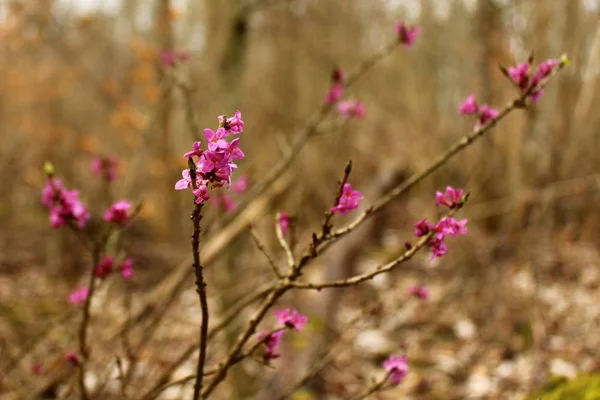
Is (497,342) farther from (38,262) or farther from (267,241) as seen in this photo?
(38,262)

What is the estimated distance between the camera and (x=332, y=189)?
831 centimetres

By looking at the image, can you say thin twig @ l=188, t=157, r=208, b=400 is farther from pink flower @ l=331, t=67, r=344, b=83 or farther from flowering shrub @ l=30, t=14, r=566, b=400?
pink flower @ l=331, t=67, r=344, b=83

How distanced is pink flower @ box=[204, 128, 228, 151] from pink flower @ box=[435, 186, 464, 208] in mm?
586

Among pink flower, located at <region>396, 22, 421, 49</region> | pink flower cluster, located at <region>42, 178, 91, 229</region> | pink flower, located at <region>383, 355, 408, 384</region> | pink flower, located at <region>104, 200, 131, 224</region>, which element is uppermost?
pink flower, located at <region>396, 22, 421, 49</region>

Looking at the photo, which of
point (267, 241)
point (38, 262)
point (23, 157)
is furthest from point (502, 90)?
point (23, 157)

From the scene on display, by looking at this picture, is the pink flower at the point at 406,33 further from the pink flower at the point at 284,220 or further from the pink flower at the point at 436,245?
the pink flower at the point at 436,245

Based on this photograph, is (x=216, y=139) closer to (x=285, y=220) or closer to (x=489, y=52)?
(x=285, y=220)

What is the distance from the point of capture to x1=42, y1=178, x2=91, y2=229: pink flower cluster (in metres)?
1.58

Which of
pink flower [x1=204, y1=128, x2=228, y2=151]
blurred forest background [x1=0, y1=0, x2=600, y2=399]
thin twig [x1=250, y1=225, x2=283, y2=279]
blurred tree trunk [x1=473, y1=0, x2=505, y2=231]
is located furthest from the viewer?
blurred tree trunk [x1=473, y1=0, x2=505, y2=231]

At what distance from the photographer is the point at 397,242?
288 inches

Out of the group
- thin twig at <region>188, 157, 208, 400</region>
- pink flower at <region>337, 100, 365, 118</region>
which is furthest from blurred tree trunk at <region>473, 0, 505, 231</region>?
thin twig at <region>188, 157, 208, 400</region>

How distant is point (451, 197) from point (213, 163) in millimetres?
640

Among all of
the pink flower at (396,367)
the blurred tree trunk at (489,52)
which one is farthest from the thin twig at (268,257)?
the blurred tree trunk at (489,52)

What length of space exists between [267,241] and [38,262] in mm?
2881
